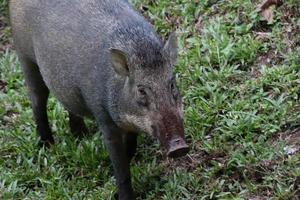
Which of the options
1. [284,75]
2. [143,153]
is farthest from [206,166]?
[284,75]

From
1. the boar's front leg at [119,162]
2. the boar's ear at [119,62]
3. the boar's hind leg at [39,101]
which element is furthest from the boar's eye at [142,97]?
the boar's hind leg at [39,101]

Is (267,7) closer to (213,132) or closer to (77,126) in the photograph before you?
(213,132)

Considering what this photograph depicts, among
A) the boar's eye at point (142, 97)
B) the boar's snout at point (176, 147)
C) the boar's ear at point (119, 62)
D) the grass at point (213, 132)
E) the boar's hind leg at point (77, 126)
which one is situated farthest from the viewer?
the boar's hind leg at point (77, 126)

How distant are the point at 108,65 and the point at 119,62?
0.23 m

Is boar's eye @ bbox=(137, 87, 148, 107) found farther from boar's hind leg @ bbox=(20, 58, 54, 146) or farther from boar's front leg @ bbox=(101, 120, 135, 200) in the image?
boar's hind leg @ bbox=(20, 58, 54, 146)

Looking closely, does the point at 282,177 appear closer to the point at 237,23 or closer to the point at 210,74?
the point at 210,74

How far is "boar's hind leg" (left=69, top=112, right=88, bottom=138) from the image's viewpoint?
727cm

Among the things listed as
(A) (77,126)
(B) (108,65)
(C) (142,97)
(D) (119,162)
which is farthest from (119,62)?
(A) (77,126)

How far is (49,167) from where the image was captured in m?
6.86

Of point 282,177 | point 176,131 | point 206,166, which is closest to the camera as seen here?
point 176,131

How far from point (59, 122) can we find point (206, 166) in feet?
6.41

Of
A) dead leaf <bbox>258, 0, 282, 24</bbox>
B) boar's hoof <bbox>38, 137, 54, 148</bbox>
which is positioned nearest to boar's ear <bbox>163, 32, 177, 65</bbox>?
boar's hoof <bbox>38, 137, 54, 148</bbox>

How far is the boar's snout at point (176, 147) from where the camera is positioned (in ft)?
17.1

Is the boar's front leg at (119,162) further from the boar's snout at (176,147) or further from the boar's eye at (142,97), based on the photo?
the boar's snout at (176,147)
